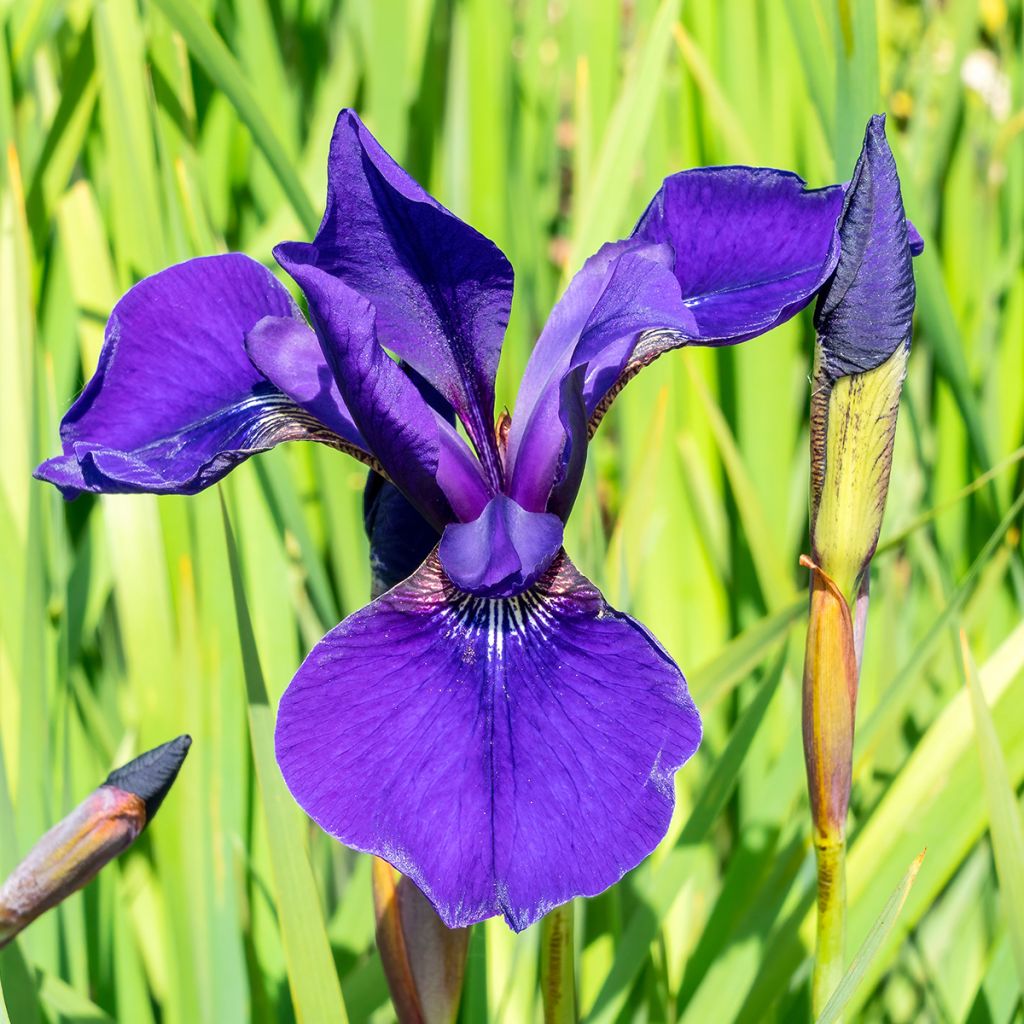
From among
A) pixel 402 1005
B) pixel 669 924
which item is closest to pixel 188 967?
pixel 402 1005

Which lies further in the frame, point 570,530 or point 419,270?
point 570,530

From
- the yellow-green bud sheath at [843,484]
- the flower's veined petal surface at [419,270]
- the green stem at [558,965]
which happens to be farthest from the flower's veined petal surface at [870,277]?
the green stem at [558,965]

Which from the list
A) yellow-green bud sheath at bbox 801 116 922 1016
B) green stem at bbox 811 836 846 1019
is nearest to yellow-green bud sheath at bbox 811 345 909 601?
yellow-green bud sheath at bbox 801 116 922 1016

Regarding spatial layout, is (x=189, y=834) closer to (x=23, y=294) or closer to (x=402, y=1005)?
(x=402, y=1005)

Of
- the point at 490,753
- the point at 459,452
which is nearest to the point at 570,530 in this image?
the point at 459,452

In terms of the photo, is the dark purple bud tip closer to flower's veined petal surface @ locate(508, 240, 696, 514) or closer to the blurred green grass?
the blurred green grass

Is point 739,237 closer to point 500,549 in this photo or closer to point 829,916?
point 500,549

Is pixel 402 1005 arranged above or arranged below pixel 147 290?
below
